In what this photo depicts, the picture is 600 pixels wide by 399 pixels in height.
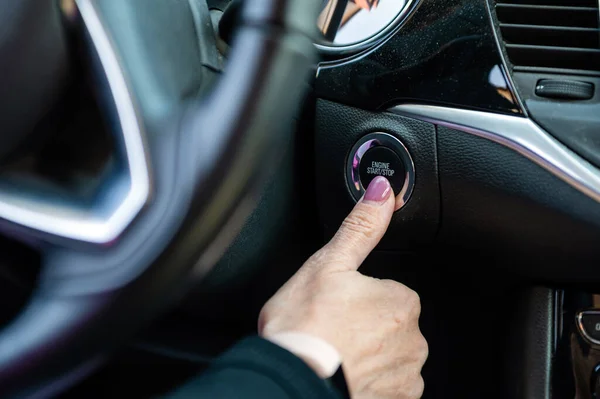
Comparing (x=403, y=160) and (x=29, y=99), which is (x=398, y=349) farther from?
(x=29, y=99)

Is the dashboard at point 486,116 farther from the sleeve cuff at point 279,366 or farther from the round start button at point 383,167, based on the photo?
Result: the sleeve cuff at point 279,366

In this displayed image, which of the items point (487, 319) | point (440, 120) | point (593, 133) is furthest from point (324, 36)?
point (487, 319)

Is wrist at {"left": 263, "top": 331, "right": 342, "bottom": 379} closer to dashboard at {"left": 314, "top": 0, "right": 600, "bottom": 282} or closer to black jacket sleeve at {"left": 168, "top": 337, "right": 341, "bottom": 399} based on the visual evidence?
black jacket sleeve at {"left": 168, "top": 337, "right": 341, "bottom": 399}

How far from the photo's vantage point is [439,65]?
32.7 inches

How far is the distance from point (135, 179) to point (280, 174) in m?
0.36

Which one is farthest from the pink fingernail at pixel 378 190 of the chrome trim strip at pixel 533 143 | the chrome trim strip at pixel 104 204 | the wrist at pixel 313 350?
the chrome trim strip at pixel 104 204

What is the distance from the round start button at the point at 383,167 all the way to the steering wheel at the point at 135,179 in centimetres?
27

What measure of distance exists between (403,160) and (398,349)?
0.23 m

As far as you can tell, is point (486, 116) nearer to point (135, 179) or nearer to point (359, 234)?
point (359, 234)

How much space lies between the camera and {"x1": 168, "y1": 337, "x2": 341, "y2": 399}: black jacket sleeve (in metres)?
0.58

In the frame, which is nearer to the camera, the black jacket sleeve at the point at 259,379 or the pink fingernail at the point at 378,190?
the black jacket sleeve at the point at 259,379

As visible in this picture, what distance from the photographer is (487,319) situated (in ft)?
3.51

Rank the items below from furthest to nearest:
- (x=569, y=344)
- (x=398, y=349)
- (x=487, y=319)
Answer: (x=487, y=319) → (x=569, y=344) → (x=398, y=349)

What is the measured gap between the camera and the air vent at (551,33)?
2.66 feet
